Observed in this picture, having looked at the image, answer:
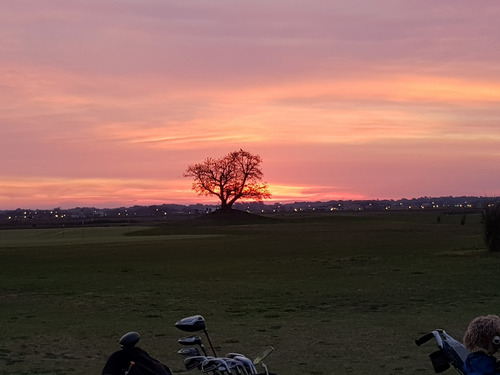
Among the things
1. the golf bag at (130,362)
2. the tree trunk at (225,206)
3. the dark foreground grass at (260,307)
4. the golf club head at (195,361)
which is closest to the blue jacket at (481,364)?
the golf club head at (195,361)

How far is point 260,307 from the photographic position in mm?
18281

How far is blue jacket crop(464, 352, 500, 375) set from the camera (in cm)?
472

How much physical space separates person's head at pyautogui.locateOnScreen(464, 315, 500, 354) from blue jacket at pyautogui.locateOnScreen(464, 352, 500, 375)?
4 cm

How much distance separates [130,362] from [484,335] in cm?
238

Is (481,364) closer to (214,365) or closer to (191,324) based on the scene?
(214,365)

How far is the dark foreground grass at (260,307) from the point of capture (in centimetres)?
1212

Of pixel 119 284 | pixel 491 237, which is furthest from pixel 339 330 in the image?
pixel 491 237

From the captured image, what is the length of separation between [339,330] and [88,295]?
10.3 metres

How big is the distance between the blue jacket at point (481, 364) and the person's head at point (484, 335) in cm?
4

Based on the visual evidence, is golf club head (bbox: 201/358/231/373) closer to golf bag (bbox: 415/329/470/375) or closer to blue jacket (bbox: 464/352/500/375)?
golf bag (bbox: 415/329/470/375)

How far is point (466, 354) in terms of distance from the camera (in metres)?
4.87

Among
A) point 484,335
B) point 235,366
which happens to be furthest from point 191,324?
point 484,335

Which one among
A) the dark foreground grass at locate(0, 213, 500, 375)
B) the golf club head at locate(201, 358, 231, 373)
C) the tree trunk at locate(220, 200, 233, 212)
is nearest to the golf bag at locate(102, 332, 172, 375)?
the golf club head at locate(201, 358, 231, 373)

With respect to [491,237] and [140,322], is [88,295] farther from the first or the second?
[491,237]
